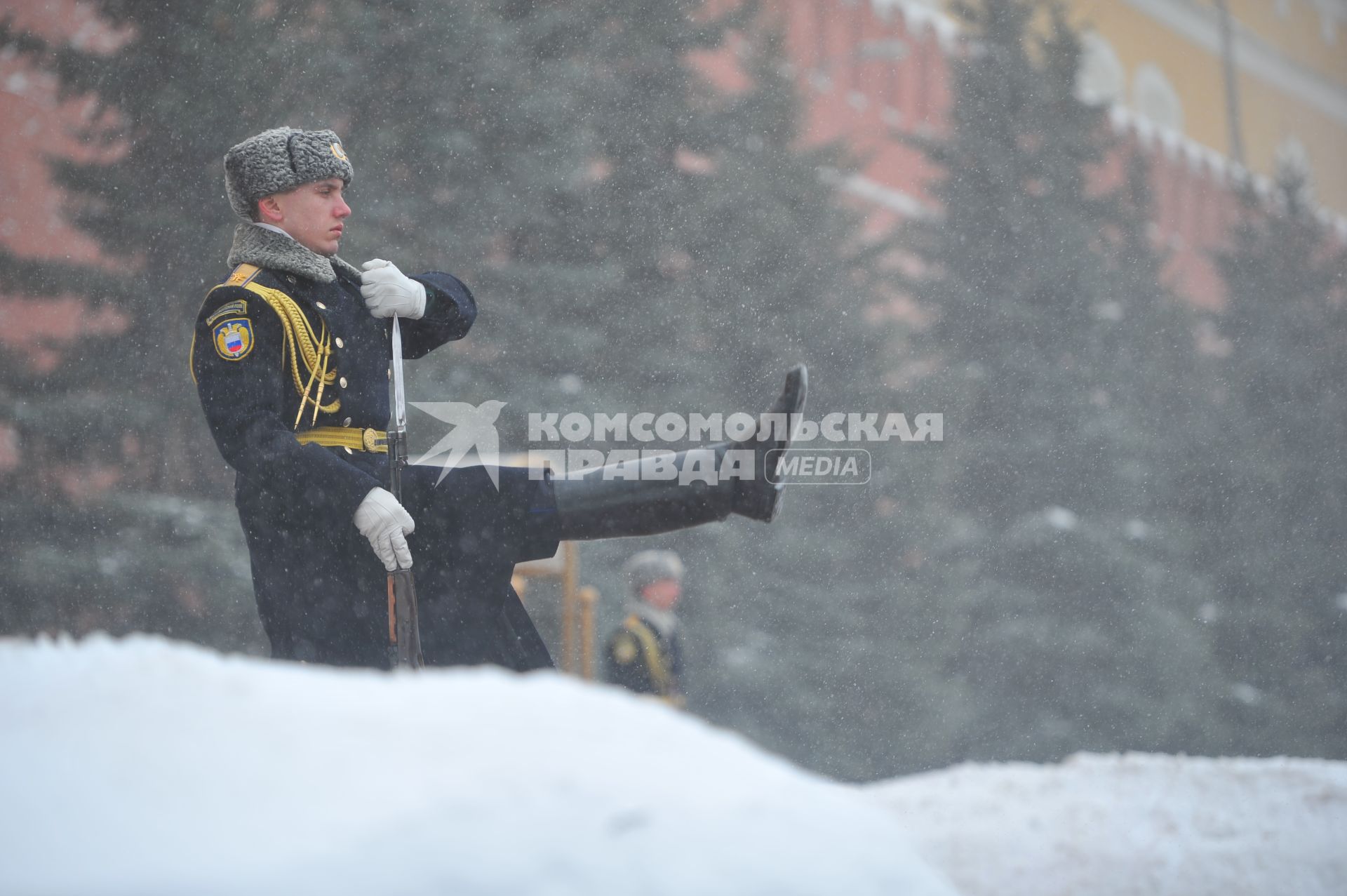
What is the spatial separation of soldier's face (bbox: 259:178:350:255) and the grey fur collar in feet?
0.11

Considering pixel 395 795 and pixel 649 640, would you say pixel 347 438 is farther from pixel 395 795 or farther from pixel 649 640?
pixel 649 640

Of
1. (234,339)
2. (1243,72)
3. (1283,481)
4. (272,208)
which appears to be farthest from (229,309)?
(1243,72)

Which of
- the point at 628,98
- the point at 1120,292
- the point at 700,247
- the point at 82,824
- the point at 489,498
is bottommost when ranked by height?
the point at 1120,292

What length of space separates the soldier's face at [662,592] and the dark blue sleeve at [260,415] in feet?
12.3

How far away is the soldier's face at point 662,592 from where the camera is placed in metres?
6.21

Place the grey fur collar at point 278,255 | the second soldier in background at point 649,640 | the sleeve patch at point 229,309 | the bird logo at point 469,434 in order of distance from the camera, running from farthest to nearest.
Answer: the second soldier in background at point 649,640 < the bird logo at point 469,434 < the grey fur collar at point 278,255 < the sleeve patch at point 229,309

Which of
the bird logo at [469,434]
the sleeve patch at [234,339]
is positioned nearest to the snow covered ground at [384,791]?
the sleeve patch at [234,339]

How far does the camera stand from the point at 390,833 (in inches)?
54.0

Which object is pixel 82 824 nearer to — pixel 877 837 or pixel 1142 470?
pixel 877 837

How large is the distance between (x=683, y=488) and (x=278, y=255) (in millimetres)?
912

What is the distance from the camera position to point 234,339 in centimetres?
254

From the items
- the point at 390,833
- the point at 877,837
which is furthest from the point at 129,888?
the point at 877,837

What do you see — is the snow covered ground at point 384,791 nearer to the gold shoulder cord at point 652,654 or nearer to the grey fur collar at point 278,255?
the grey fur collar at point 278,255

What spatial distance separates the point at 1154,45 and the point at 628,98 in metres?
20.1
